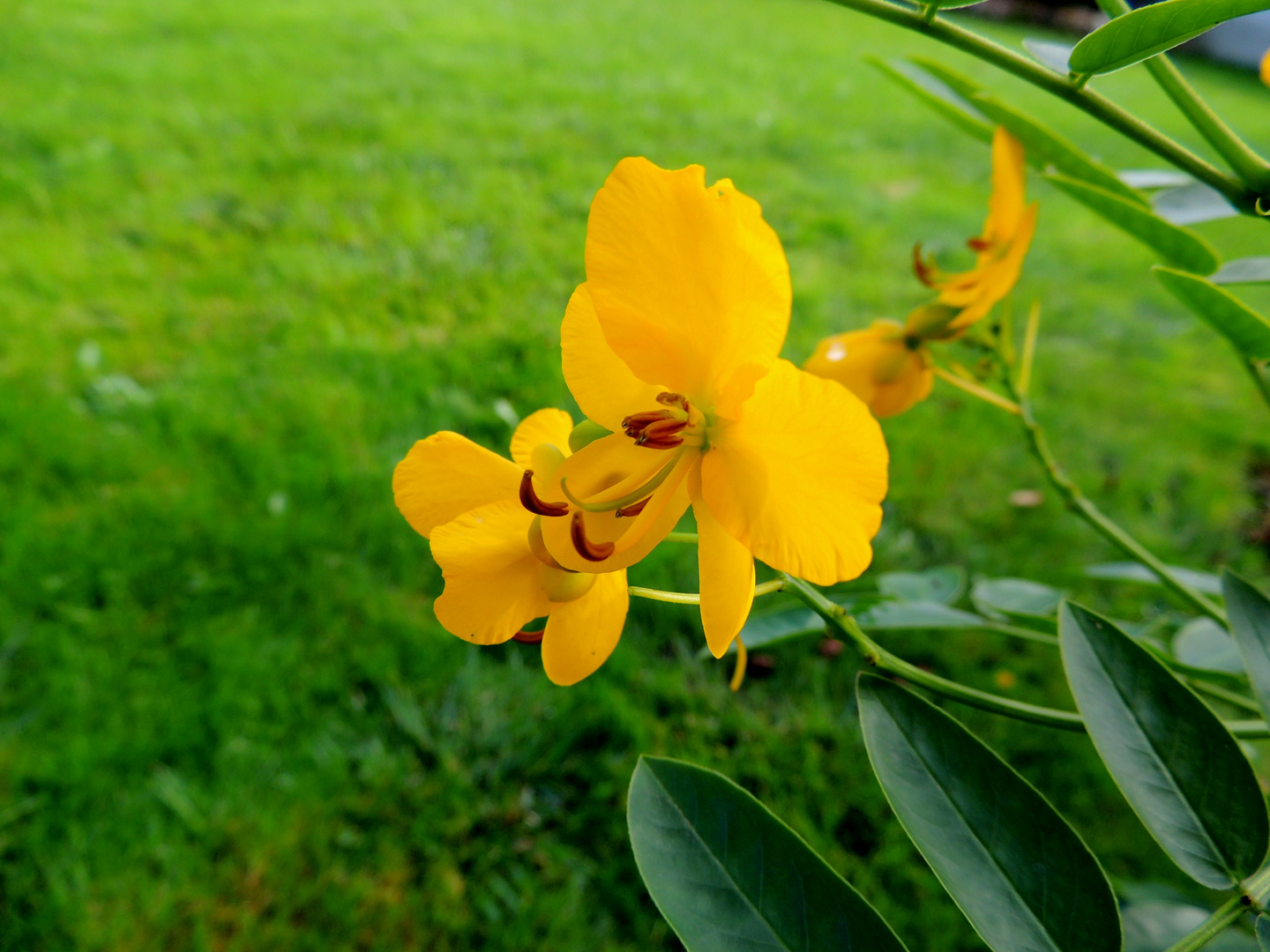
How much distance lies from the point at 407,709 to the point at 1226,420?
99.4 inches

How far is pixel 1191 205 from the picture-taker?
2.18 ft

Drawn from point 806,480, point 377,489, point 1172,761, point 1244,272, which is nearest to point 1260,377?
point 1244,272

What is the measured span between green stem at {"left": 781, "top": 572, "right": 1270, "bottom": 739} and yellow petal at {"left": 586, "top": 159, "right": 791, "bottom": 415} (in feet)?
0.39

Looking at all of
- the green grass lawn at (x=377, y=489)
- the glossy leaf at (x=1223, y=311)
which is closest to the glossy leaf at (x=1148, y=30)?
the glossy leaf at (x=1223, y=311)

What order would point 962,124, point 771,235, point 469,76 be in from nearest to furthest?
point 771,235
point 962,124
point 469,76

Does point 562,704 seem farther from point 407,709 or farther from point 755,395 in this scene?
point 755,395

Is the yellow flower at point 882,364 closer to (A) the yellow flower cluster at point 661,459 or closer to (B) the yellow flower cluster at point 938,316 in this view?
(B) the yellow flower cluster at point 938,316

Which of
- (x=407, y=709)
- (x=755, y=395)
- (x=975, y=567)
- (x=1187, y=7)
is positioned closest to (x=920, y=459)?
(x=975, y=567)

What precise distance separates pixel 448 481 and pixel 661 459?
10cm

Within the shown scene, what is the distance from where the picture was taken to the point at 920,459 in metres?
2.25

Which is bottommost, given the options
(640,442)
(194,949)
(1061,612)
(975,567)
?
(194,949)

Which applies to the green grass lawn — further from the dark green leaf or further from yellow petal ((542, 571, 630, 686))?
yellow petal ((542, 571, 630, 686))

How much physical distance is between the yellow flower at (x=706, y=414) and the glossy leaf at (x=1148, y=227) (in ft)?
1.04

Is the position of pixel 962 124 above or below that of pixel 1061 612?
above
